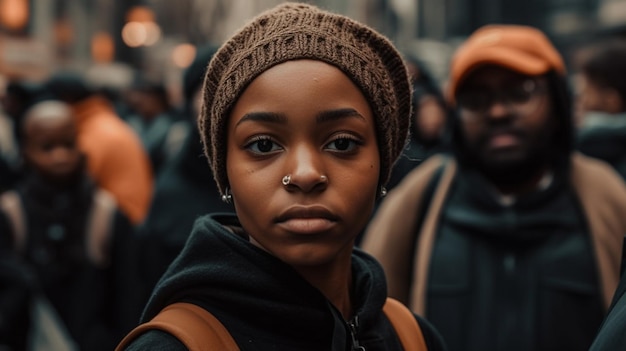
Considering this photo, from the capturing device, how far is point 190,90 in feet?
21.1

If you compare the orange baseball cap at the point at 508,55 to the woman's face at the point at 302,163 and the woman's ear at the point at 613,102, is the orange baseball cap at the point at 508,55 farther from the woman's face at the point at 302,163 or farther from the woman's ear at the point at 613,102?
the woman's face at the point at 302,163

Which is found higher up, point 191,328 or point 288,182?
point 288,182

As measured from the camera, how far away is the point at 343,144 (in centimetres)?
231

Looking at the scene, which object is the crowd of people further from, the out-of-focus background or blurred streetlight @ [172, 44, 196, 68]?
blurred streetlight @ [172, 44, 196, 68]

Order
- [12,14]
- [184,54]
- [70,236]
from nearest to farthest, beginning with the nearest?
[70,236] → [12,14] → [184,54]

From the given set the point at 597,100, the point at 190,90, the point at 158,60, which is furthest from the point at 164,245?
the point at 158,60

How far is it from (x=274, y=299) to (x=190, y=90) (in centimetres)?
427

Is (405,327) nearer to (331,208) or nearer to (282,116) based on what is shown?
(331,208)

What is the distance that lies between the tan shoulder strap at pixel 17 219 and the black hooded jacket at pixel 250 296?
355cm

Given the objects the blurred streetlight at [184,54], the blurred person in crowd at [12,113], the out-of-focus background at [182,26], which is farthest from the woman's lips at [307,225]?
the blurred streetlight at [184,54]

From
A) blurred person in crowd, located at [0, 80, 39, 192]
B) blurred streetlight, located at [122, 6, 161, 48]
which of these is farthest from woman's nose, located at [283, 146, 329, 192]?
blurred streetlight, located at [122, 6, 161, 48]

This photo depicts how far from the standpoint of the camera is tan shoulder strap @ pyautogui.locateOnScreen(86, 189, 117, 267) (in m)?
5.88

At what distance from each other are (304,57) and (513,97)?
215cm

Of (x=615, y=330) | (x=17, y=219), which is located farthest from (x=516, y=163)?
(x=17, y=219)
